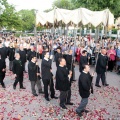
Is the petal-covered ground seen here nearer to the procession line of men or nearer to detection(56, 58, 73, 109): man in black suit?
the procession line of men

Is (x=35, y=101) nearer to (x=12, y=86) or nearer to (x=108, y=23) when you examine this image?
(x=12, y=86)

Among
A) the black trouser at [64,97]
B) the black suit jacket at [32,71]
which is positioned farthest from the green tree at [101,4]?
the black trouser at [64,97]

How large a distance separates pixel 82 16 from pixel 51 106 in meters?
5.20

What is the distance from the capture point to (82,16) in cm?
1112

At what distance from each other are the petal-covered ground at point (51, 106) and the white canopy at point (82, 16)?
10.8 ft

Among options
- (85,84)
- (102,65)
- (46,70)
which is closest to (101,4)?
(102,65)

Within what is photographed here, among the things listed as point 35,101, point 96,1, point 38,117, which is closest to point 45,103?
point 35,101

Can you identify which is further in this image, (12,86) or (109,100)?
(12,86)

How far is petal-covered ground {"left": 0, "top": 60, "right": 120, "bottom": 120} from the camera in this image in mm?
7211

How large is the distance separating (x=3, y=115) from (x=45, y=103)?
5.83 feet

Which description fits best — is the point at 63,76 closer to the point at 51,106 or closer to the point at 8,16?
the point at 51,106

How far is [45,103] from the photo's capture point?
27.6ft

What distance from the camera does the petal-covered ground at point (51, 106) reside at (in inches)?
284

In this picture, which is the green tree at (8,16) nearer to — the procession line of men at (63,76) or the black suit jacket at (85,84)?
the procession line of men at (63,76)
